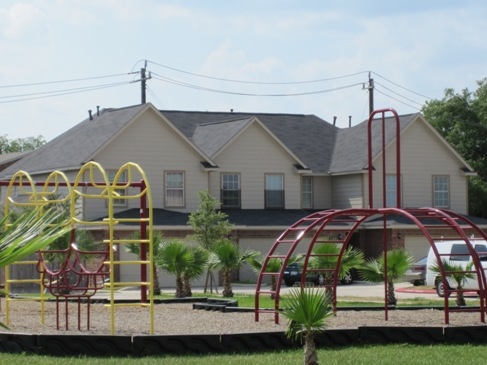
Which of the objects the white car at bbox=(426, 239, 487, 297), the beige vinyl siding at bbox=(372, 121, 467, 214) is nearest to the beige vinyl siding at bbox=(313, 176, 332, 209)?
the beige vinyl siding at bbox=(372, 121, 467, 214)

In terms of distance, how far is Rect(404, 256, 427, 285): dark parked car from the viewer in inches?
1661

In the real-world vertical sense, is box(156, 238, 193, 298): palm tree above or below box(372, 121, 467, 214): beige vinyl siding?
below

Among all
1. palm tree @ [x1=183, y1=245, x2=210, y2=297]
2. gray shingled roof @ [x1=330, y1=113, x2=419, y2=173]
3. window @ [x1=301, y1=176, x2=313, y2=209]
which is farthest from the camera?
window @ [x1=301, y1=176, x2=313, y2=209]

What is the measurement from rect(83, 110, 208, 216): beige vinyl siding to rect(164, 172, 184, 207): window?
0.76ft

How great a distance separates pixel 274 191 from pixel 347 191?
383 cm

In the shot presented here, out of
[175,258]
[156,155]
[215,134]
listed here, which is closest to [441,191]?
[215,134]

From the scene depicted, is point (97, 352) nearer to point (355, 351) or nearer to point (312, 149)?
point (355, 351)

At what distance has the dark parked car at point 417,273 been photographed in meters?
42.2

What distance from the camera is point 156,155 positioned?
48875 millimetres

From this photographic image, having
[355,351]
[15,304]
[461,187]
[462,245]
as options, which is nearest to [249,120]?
[461,187]

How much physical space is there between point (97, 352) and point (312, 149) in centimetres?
4102

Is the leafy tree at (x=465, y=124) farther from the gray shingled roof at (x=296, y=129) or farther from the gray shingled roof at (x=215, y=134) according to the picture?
the gray shingled roof at (x=215, y=134)

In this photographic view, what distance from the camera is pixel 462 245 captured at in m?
35.8

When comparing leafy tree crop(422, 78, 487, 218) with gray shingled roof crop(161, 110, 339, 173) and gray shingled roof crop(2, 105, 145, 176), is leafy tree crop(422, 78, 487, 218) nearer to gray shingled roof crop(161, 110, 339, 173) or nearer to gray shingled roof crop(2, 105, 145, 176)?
gray shingled roof crop(161, 110, 339, 173)
